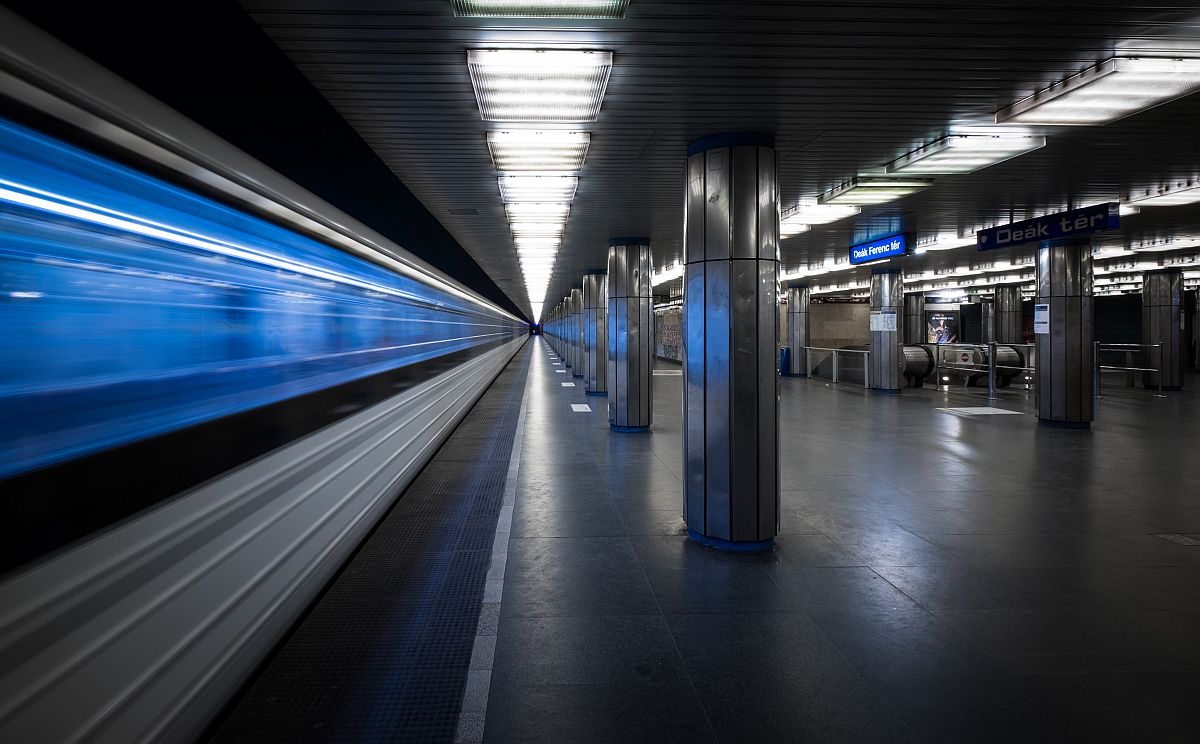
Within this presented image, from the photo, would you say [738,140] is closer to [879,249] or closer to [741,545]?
[741,545]

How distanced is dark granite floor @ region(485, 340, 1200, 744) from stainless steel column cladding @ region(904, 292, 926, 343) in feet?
82.3

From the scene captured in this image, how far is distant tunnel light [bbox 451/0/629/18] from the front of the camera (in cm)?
321

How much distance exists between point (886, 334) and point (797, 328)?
5.87m

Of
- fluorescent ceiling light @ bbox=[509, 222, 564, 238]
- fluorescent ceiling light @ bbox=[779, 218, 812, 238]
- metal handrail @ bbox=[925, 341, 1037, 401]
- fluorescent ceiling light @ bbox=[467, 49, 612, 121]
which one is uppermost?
fluorescent ceiling light @ bbox=[509, 222, 564, 238]

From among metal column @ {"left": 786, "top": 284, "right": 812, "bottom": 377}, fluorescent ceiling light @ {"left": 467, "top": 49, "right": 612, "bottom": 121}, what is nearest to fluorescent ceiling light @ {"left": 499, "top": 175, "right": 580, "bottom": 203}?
fluorescent ceiling light @ {"left": 467, "top": 49, "right": 612, "bottom": 121}

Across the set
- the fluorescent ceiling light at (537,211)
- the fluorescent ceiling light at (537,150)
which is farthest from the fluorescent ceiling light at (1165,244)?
the fluorescent ceiling light at (537,150)

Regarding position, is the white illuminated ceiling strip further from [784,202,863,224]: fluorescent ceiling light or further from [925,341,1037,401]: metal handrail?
[925,341,1037,401]: metal handrail

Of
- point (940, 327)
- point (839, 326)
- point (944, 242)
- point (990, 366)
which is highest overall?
point (944, 242)

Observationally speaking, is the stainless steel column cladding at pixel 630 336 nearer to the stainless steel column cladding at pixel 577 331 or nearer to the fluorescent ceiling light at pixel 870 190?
the fluorescent ceiling light at pixel 870 190

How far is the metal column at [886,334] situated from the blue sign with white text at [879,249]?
18.8 feet

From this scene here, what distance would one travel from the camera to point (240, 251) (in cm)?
308

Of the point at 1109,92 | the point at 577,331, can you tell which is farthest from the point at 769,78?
the point at 577,331

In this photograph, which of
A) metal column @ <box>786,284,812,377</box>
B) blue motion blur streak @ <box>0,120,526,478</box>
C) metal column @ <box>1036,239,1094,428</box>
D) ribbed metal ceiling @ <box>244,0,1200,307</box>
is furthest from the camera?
metal column @ <box>786,284,812,377</box>

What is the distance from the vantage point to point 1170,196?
27.4 ft
